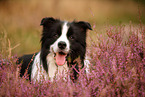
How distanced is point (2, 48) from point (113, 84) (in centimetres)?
311

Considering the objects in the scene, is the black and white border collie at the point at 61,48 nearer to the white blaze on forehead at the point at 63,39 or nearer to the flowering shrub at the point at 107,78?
the white blaze on forehead at the point at 63,39

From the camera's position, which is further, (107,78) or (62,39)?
(62,39)

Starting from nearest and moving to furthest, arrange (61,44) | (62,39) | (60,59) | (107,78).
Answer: (107,78), (61,44), (62,39), (60,59)

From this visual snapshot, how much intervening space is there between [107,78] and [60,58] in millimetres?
1341

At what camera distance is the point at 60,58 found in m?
4.05

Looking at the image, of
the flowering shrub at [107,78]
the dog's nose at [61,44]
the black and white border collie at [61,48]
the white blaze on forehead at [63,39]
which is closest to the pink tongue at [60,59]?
the black and white border collie at [61,48]

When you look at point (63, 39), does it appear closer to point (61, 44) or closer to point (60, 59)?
point (61, 44)

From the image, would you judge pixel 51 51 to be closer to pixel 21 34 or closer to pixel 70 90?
pixel 70 90

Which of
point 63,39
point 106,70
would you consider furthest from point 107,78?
point 63,39

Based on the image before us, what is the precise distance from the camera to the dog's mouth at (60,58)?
13.2 ft

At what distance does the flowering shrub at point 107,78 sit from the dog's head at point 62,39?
43 centimetres

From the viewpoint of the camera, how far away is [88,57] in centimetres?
442

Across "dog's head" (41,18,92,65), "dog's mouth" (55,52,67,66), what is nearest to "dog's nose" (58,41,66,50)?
"dog's head" (41,18,92,65)

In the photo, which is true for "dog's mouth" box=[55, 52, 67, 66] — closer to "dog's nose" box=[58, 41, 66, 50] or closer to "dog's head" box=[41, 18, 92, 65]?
"dog's head" box=[41, 18, 92, 65]
